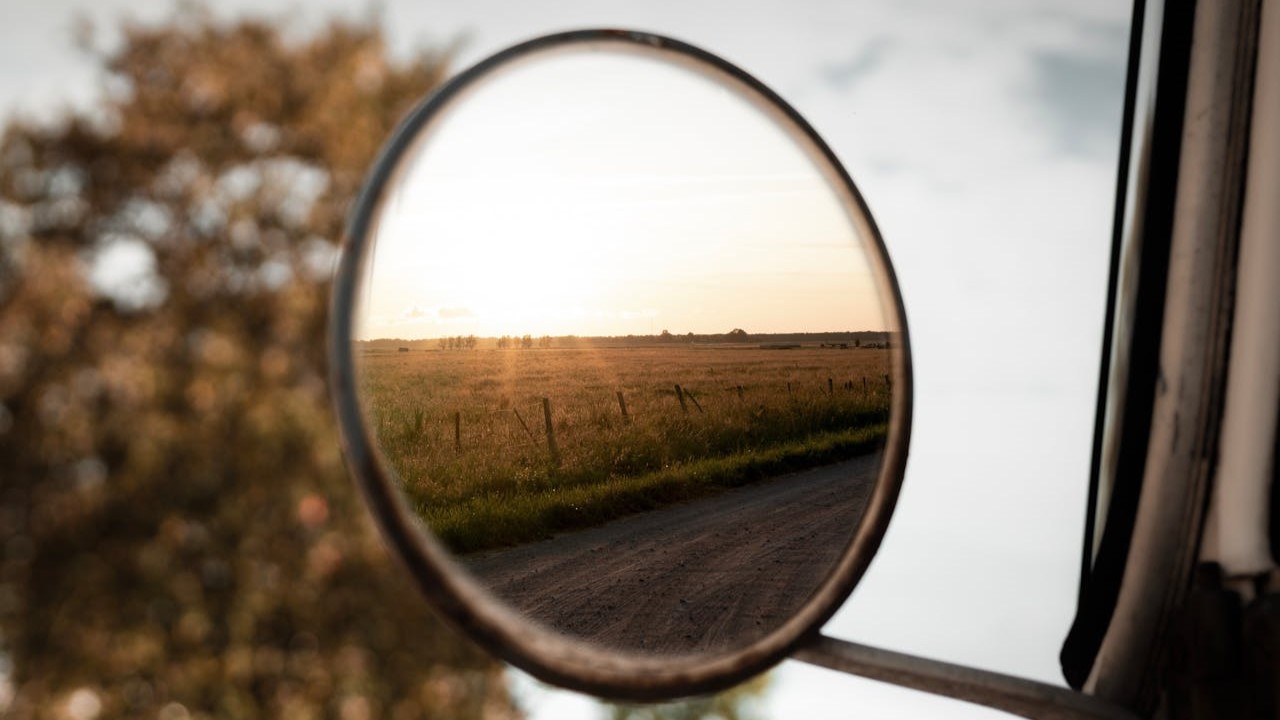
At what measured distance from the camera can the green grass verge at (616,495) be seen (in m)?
1.01

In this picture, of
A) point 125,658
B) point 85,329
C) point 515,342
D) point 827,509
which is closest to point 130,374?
point 85,329

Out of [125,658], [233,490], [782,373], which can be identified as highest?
[782,373]

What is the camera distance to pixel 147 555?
902cm

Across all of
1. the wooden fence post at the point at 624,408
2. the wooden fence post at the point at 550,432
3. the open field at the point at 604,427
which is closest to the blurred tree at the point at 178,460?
the open field at the point at 604,427

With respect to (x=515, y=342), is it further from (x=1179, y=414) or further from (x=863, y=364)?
(x=1179, y=414)

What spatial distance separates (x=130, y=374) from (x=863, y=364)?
937cm

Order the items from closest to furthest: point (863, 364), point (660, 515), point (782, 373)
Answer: point (863, 364) < point (782, 373) < point (660, 515)

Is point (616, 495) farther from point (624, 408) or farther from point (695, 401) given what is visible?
point (624, 408)

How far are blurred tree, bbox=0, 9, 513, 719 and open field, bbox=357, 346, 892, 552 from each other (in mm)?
5547

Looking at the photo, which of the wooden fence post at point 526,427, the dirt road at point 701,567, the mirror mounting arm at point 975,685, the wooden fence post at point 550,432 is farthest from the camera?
the wooden fence post at point 526,427

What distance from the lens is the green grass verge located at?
1012 millimetres

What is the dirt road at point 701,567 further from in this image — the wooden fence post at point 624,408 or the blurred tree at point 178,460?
the blurred tree at point 178,460

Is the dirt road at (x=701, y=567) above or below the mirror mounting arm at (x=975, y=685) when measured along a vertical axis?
below

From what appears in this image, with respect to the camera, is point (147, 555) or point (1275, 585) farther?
point (147, 555)
